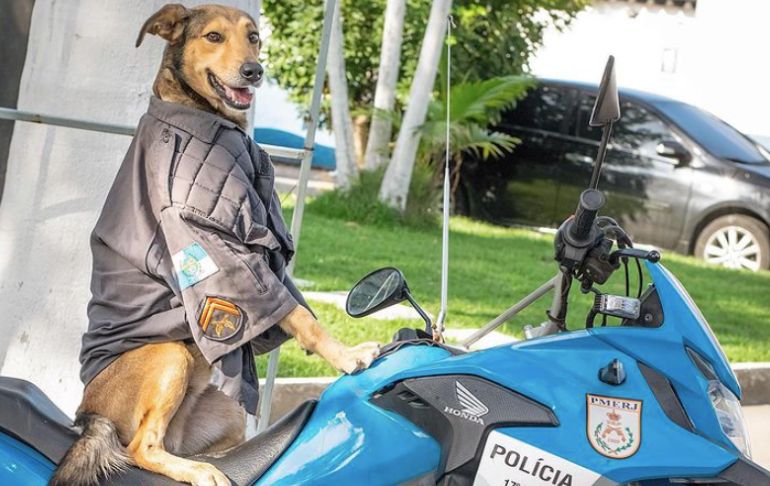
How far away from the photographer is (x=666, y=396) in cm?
242

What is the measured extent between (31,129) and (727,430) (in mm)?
2703

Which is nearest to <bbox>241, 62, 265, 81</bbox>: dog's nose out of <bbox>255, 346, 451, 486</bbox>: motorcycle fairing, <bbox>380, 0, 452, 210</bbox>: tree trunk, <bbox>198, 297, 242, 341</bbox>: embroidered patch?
<bbox>198, 297, 242, 341</bbox>: embroidered patch

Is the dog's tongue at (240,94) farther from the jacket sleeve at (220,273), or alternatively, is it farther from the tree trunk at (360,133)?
the tree trunk at (360,133)

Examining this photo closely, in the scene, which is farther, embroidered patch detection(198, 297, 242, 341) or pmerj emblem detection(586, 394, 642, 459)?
embroidered patch detection(198, 297, 242, 341)

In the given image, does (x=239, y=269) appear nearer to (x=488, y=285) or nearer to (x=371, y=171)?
(x=488, y=285)

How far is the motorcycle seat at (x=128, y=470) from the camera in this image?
2.58m

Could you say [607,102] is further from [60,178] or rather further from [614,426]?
[60,178]

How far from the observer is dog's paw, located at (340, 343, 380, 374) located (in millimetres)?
2666

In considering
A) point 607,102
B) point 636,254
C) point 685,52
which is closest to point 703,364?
point 636,254

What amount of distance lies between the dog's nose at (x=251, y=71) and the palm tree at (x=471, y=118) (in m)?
9.70

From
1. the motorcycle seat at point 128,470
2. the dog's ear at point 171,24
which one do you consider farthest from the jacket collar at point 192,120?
the motorcycle seat at point 128,470

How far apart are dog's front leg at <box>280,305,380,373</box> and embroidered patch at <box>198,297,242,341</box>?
0.14m

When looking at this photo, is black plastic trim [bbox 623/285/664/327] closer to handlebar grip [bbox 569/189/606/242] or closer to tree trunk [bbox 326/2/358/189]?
handlebar grip [bbox 569/189/606/242]

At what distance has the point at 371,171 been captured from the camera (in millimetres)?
13500
